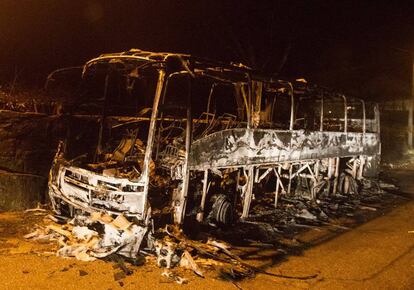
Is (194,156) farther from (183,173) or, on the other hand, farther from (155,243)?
(155,243)

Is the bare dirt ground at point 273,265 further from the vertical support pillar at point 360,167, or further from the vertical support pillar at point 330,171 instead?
the vertical support pillar at point 360,167

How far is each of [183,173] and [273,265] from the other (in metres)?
2.21

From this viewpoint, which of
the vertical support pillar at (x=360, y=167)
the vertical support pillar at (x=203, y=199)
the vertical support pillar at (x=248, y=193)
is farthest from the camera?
the vertical support pillar at (x=360, y=167)

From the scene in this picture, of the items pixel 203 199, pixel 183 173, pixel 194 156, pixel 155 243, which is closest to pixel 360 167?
pixel 203 199

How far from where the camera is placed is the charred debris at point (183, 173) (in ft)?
18.9

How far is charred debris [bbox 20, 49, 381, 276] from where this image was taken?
5762 millimetres

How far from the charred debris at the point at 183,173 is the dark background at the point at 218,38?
3.82 metres

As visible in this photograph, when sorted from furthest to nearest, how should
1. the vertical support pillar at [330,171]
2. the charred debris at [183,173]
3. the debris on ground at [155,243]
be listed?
the vertical support pillar at [330,171]
the charred debris at [183,173]
the debris on ground at [155,243]

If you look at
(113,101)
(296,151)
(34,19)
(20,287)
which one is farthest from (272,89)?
(34,19)

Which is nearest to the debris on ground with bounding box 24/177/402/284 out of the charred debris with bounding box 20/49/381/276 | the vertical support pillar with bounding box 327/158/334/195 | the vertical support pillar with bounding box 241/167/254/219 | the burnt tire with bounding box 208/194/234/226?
the charred debris with bounding box 20/49/381/276

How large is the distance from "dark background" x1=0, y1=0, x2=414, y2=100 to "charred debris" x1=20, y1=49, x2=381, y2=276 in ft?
12.5

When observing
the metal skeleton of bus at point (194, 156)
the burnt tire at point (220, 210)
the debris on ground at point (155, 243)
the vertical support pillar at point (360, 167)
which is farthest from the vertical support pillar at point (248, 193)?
the vertical support pillar at point (360, 167)

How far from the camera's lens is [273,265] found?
19.9 ft

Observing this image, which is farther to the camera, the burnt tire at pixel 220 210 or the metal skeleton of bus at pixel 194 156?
the burnt tire at pixel 220 210
